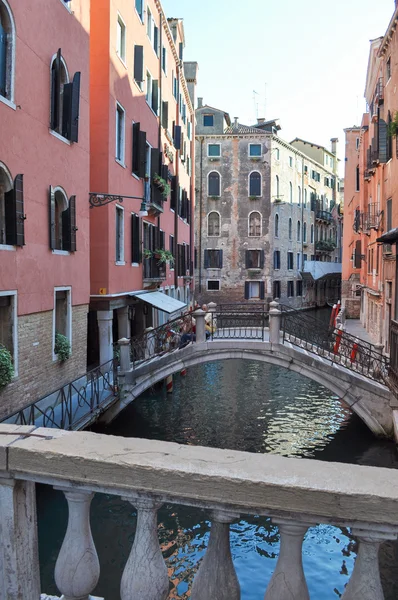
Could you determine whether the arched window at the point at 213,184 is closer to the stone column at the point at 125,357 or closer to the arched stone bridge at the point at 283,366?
the arched stone bridge at the point at 283,366

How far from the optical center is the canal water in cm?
688

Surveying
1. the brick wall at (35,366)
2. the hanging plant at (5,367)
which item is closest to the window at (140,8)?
the brick wall at (35,366)

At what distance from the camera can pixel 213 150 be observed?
1613 inches

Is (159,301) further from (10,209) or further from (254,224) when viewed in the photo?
(254,224)

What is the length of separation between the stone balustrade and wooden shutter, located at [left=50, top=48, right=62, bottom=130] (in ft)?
33.7

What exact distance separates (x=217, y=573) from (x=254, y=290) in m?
40.0

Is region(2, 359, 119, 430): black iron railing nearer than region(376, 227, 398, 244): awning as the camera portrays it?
Yes

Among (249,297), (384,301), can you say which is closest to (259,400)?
(384,301)

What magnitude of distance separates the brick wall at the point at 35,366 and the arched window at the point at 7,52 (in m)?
4.10

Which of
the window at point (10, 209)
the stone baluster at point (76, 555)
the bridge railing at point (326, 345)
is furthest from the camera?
the bridge railing at point (326, 345)

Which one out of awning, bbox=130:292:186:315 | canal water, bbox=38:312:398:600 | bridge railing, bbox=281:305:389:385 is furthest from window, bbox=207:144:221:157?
bridge railing, bbox=281:305:389:385

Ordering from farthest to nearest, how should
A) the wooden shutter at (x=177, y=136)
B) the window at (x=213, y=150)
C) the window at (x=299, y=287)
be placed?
the window at (x=299, y=287), the window at (x=213, y=150), the wooden shutter at (x=177, y=136)

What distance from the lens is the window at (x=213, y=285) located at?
41.5m

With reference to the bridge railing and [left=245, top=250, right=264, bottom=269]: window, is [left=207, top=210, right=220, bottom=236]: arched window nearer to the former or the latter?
[left=245, top=250, right=264, bottom=269]: window
